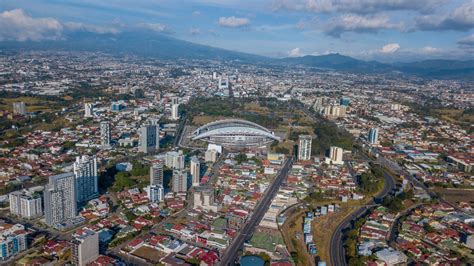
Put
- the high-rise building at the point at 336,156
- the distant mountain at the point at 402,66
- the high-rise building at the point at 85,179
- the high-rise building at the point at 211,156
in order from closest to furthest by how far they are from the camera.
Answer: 1. the high-rise building at the point at 85,179
2. the high-rise building at the point at 211,156
3. the high-rise building at the point at 336,156
4. the distant mountain at the point at 402,66

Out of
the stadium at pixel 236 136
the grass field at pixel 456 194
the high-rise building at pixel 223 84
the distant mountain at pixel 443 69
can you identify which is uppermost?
the distant mountain at pixel 443 69

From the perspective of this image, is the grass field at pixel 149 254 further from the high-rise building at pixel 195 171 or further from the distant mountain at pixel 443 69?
the distant mountain at pixel 443 69

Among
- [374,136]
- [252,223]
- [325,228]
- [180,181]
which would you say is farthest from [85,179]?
[374,136]

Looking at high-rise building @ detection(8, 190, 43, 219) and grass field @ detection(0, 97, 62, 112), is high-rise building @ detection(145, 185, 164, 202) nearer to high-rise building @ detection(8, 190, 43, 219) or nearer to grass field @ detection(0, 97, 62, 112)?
high-rise building @ detection(8, 190, 43, 219)

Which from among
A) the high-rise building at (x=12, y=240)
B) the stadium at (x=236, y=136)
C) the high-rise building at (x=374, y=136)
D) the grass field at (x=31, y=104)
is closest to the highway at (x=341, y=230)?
the high-rise building at (x=374, y=136)

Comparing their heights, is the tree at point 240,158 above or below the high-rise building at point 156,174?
below

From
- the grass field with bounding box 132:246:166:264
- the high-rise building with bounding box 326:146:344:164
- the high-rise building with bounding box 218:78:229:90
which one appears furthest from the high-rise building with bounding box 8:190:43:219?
the high-rise building with bounding box 218:78:229:90
